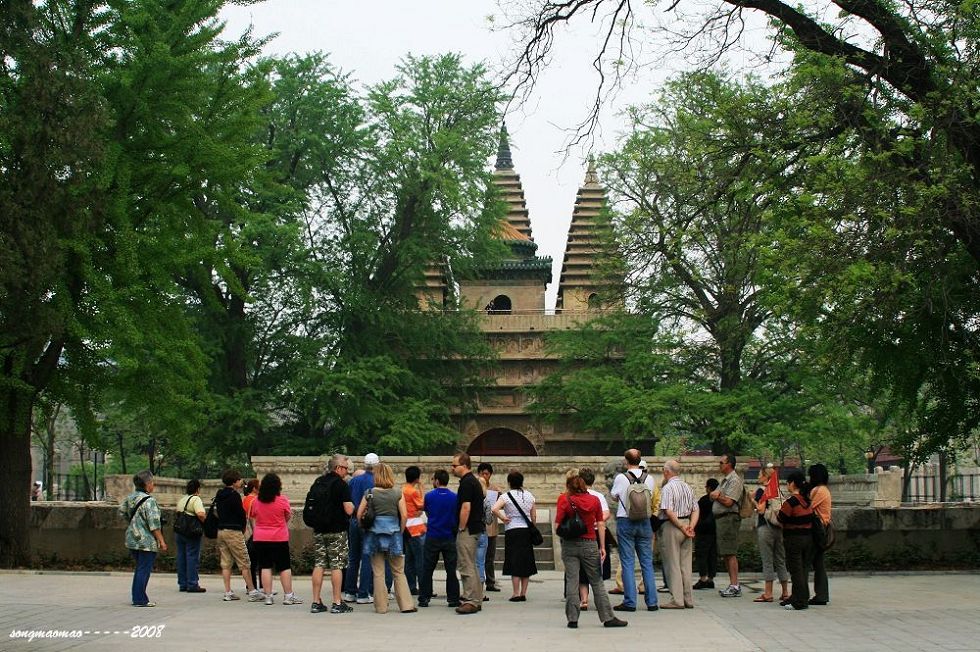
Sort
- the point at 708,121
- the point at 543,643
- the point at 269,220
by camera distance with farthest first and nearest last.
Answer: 1. the point at 269,220
2. the point at 708,121
3. the point at 543,643

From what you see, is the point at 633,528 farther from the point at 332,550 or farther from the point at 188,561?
the point at 188,561

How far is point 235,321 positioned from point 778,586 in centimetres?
2285

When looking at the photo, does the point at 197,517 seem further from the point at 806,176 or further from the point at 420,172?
the point at 420,172

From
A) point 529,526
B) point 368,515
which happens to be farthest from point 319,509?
point 529,526

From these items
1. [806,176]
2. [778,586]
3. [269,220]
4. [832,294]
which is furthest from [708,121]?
[269,220]

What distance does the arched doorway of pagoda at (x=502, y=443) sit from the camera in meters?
49.3

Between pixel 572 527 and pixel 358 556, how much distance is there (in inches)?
142

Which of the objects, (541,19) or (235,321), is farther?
(235,321)

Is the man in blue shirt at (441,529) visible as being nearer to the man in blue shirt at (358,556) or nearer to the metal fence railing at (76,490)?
the man in blue shirt at (358,556)

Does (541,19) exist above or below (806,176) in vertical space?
above

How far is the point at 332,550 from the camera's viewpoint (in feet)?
47.1

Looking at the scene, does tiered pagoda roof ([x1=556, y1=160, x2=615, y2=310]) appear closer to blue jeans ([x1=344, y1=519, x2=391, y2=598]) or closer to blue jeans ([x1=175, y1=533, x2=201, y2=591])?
blue jeans ([x1=175, y1=533, x2=201, y2=591])

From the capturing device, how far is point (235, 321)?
120ft

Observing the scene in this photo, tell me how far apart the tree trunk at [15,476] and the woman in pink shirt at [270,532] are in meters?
6.72
